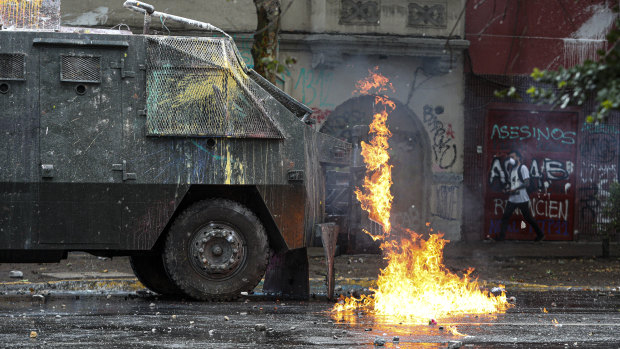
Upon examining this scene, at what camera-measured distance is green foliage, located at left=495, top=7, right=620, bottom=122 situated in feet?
12.5

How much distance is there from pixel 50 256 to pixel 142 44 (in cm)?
216

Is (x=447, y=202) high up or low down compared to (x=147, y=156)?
down

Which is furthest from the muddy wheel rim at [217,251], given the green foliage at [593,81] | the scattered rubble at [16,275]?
the green foliage at [593,81]

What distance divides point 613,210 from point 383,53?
5.46 m

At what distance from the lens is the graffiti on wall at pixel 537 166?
20.5 m

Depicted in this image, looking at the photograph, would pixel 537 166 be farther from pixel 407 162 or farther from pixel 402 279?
pixel 402 279

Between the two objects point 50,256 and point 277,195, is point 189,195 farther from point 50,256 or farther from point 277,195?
point 50,256

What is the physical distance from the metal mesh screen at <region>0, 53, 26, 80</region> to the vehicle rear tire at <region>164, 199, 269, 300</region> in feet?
6.38

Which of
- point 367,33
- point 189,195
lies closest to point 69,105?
point 189,195

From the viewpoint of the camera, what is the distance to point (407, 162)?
67.3 ft

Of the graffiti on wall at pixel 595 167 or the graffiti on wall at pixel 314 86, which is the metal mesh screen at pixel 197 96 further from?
the graffiti on wall at pixel 595 167

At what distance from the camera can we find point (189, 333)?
688 centimetres

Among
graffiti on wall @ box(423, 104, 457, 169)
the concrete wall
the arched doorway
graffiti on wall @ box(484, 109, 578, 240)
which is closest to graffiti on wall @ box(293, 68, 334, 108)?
the concrete wall

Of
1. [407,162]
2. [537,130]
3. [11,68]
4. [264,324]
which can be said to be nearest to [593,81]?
[264,324]
